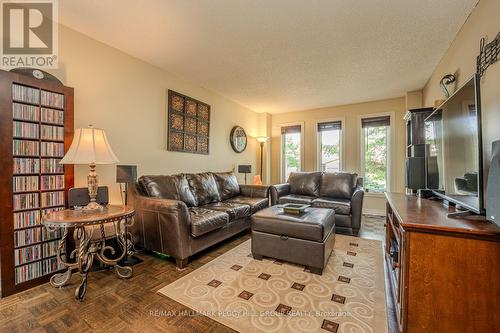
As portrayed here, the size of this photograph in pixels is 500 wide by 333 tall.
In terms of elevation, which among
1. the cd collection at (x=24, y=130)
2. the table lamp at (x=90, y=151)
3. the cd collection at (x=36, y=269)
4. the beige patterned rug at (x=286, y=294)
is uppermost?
the cd collection at (x=24, y=130)

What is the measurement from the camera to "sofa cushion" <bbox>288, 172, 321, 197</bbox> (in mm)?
4148

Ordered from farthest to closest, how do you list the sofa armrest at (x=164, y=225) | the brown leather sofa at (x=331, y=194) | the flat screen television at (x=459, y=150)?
1. the brown leather sofa at (x=331, y=194)
2. the sofa armrest at (x=164, y=225)
3. the flat screen television at (x=459, y=150)

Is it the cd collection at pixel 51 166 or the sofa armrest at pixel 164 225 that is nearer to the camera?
the cd collection at pixel 51 166

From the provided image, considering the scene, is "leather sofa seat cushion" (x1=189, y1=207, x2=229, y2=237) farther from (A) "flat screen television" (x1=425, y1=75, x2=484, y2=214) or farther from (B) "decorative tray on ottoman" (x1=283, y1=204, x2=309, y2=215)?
(A) "flat screen television" (x1=425, y1=75, x2=484, y2=214)

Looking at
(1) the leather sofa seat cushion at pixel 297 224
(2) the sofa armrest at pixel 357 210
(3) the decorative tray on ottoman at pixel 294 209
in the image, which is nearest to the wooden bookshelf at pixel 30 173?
(1) the leather sofa seat cushion at pixel 297 224

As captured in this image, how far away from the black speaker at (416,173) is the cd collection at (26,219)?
11.9 ft

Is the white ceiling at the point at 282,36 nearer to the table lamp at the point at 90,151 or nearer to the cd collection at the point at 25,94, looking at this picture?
the cd collection at the point at 25,94

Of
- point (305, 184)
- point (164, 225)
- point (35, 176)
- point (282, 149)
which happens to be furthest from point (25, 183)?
point (282, 149)

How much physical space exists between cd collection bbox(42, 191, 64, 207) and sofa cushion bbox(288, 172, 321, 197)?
11.4 ft

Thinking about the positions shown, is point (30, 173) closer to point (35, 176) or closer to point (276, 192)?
point (35, 176)

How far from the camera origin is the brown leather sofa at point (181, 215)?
2.21 m

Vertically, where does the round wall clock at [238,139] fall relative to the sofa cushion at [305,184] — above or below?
above

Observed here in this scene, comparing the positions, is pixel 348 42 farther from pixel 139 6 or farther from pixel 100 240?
pixel 100 240

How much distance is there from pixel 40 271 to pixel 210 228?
1539 millimetres
